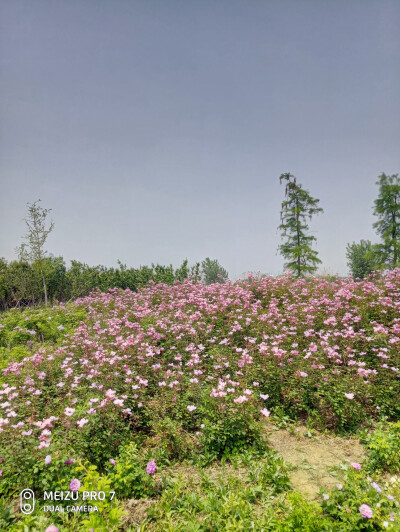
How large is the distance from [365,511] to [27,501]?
127 inches

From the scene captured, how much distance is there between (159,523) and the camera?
9.41 ft

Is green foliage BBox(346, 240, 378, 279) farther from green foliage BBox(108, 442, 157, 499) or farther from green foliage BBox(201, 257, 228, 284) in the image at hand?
green foliage BBox(108, 442, 157, 499)

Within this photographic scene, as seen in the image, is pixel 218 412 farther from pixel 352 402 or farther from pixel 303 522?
pixel 352 402

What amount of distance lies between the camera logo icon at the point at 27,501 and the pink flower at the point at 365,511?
3.07 m

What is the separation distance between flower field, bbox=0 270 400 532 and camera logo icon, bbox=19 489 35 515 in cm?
8

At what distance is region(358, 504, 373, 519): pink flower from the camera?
2529mm

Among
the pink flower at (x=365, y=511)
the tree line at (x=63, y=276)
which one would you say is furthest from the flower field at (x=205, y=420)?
the tree line at (x=63, y=276)

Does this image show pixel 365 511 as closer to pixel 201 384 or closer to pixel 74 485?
pixel 74 485

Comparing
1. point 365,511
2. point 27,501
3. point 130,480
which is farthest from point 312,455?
point 27,501

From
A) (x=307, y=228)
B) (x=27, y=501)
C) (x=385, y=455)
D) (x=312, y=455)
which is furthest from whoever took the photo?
(x=307, y=228)

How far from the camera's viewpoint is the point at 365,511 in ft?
8.39

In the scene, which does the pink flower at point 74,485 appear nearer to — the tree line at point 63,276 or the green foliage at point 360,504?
the green foliage at point 360,504

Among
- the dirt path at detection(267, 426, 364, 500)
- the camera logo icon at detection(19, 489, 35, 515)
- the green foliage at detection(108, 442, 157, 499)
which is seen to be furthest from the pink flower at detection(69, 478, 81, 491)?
the dirt path at detection(267, 426, 364, 500)

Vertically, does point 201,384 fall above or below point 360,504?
above
